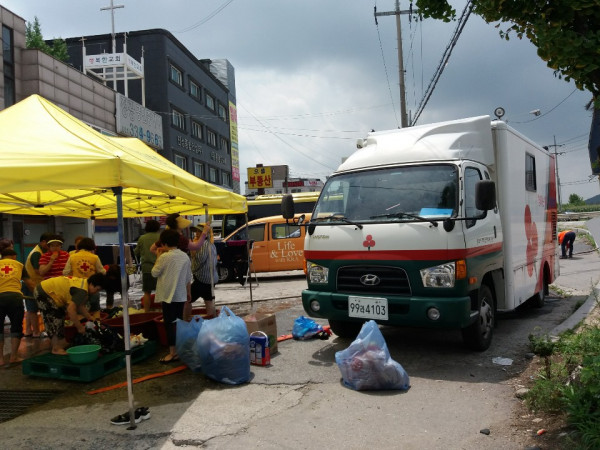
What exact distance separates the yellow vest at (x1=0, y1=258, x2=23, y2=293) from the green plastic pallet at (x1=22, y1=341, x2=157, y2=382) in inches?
38.0

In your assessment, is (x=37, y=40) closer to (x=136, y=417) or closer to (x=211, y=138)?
(x=211, y=138)

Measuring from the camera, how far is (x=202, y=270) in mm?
7773

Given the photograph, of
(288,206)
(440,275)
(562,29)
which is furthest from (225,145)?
(562,29)

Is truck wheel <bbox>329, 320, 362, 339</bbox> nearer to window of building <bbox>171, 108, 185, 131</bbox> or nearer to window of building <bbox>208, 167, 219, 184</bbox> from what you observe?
window of building <bbox>171, 108, 185, 131</bbox>

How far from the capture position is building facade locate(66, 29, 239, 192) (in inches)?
1355

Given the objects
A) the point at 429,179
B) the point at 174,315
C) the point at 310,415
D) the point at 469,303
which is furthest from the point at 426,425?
the point at 174,315

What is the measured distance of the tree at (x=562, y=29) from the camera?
129 inches

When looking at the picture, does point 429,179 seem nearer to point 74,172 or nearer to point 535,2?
point 535,2

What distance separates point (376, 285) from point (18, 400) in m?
3.92

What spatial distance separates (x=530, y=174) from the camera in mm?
7414

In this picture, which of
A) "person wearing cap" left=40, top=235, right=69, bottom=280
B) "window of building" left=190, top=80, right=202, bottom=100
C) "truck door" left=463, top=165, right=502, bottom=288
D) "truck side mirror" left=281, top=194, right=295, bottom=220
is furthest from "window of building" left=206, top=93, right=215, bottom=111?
"truck door" left=463, top=165, right=502, bottom=288

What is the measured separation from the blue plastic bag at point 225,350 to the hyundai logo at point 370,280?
146 centimetres

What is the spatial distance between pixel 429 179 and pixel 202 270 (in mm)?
3977

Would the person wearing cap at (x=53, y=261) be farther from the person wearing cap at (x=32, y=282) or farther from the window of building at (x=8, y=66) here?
the window of building at (x=8, y=66)
